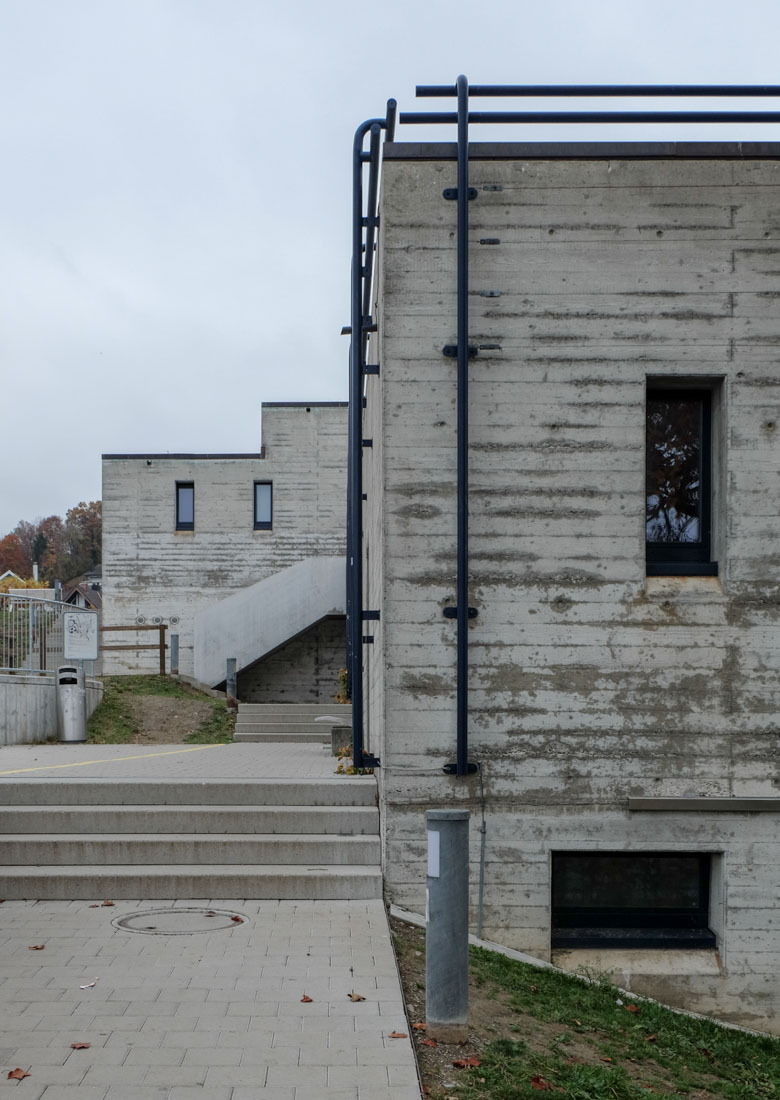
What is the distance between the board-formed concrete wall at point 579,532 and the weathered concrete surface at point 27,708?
8.79 meters

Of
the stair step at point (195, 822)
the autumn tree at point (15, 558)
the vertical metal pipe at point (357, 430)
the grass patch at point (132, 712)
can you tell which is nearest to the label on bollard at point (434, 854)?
the vertical metal pipe at point (357, 430)

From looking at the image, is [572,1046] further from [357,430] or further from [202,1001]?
[357,430]

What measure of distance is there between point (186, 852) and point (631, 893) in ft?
11.1

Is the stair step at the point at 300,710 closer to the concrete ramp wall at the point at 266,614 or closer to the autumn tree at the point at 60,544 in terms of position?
the concrete ramp wall at the point at 266,614

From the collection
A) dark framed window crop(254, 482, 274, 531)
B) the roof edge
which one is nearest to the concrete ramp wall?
dark framed window crop(254, 482, 274, 531)

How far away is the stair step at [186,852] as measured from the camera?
8.30 metres

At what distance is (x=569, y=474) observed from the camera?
8.16m

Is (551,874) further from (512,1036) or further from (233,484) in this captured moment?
(233,484)

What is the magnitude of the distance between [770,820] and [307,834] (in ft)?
11.7

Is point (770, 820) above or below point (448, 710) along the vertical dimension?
below

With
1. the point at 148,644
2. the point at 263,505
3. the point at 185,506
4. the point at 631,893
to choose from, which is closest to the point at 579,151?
the point at 631,893

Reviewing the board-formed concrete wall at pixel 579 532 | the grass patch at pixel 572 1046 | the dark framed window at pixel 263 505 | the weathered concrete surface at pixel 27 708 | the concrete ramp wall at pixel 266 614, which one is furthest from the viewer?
the dark framed window at pixel 263 505

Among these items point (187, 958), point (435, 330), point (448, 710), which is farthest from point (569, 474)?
point (187, 958)

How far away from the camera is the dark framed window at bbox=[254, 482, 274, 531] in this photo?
30.9 metres
